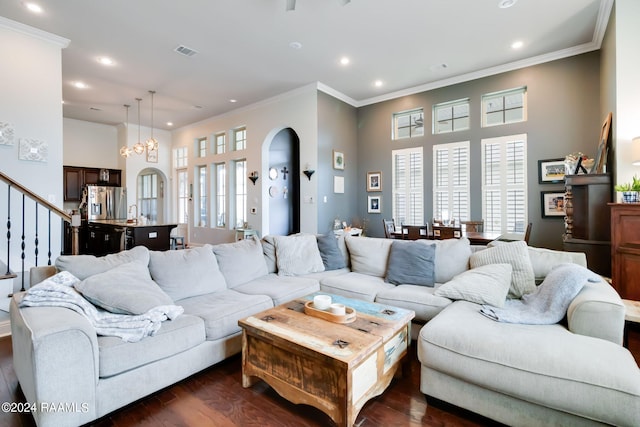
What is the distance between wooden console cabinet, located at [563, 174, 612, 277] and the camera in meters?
3.64

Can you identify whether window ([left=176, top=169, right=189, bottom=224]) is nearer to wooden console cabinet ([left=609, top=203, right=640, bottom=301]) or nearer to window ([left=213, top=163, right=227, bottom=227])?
window ([left=213, top=163, right=227, bottom=227])

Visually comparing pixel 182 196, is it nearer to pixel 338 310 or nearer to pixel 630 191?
pixel 338 310

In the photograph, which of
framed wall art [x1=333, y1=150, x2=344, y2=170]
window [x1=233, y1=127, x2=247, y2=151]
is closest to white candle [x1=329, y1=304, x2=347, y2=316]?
framed wall art [x1=333, y1=150, x2=344, y2=170]

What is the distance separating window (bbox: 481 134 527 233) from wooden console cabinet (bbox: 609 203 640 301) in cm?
194

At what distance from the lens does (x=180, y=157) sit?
9.40 metres

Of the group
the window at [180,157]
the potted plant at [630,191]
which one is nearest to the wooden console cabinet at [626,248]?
the potted plant at [630,191]

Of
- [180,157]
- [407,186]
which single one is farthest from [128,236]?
[407,186]

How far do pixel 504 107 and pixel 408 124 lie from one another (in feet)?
5.64

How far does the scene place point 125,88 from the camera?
6.09 m

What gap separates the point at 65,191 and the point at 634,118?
10969 millimetres

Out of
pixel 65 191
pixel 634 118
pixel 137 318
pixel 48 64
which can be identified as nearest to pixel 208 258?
pixel 137 318

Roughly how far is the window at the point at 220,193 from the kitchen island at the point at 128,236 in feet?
7.27

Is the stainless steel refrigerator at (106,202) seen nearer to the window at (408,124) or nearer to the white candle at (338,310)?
the window at (408,124)

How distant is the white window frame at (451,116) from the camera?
573cm
